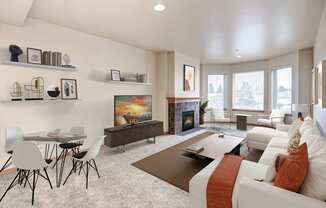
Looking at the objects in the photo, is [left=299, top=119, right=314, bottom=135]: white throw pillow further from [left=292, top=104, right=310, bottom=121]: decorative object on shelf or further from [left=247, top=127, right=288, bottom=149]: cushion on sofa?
[left=292, top=104, right=310, bottom=121]: decorative object on shelf

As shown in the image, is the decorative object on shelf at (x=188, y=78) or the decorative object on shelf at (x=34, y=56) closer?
the decorative object on shelf at (x=34, y=56)

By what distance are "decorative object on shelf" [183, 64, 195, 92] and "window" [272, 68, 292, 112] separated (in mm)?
3126

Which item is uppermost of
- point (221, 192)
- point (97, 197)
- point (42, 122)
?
point (42, 122)

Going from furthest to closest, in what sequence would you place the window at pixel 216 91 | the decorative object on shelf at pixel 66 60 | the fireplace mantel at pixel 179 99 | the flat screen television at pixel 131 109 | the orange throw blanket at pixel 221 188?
the window at pixel 216 91 < the fireplace mantel at pixel 179 99 < the flat screen television at pixel 131 109 < the decorative object on shelf at pixel 66 60 < the orange throw blanket at pixel 221 188

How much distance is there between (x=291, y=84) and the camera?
6004 mm

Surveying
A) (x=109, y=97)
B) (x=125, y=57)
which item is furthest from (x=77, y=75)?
(x=125, y=57)

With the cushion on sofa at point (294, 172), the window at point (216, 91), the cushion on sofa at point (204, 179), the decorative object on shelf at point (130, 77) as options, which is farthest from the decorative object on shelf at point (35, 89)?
the window at point (216, 91)

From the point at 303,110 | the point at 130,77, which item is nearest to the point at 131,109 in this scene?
the point at 130,77

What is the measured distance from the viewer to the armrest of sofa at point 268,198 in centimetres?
124

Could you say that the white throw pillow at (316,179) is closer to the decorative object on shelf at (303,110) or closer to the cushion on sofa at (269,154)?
the cushion on sofa at (269,154)

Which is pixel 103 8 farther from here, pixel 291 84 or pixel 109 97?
pixel 291 84

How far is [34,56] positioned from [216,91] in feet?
22.8

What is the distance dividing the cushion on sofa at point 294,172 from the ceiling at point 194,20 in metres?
2.22

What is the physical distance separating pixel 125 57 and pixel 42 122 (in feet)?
8.38
